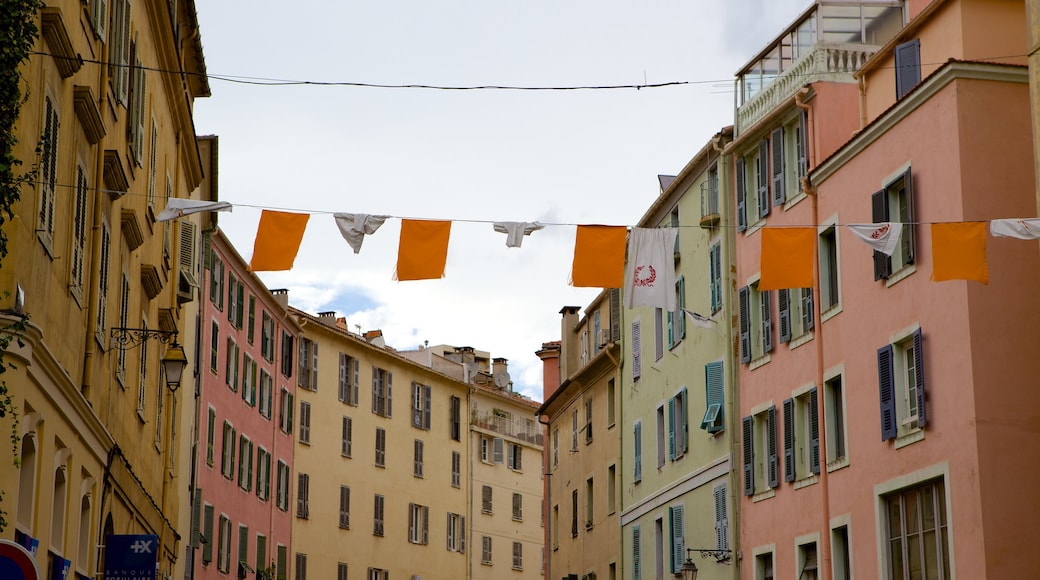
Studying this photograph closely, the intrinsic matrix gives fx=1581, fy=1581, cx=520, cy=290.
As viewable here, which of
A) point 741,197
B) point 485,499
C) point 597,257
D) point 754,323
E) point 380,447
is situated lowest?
point 597,257

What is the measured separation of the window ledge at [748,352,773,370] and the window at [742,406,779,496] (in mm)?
1113

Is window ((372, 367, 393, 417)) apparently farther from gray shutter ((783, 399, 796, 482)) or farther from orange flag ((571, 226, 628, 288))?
orange flag ((571, 226, 628, 288))

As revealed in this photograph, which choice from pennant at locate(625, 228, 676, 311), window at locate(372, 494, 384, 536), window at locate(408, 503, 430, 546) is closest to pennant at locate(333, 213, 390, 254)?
pennant at locate(625, 228, 676, 311)

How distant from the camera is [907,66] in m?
29.9

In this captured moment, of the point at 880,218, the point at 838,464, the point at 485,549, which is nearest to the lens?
the point at 880,218

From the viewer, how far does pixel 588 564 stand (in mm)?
53812

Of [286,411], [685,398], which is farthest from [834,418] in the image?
[286,411]

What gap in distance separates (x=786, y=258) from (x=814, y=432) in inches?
412

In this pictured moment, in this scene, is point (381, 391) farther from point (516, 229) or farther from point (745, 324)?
point (516, 229)

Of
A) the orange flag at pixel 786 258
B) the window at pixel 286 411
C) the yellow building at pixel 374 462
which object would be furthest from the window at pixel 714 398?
the yellow building at pixel 374 462

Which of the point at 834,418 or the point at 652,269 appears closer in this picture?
the point at 652,269

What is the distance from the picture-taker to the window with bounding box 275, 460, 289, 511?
201 feet

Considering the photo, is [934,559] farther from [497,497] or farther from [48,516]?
[497,497]

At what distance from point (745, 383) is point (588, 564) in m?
18.4
